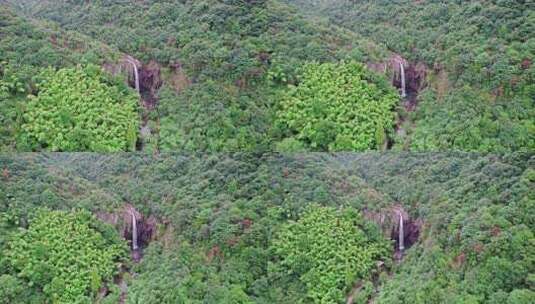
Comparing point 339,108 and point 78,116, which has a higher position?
point 339,108

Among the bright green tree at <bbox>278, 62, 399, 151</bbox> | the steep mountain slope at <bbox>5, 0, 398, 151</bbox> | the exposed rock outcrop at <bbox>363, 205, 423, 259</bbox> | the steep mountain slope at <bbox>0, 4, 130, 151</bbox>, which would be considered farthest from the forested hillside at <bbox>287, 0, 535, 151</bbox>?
the steep mountain slope at <bbox>0, 4, 130, 151</bbox>

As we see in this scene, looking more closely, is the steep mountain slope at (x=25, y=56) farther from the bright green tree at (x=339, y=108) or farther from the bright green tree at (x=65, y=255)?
the bright green tree at (x=339, y=108)

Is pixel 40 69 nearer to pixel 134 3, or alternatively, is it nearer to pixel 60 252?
pixel 134 3

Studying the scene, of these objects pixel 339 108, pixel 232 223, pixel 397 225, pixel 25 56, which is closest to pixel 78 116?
pixel 25 56

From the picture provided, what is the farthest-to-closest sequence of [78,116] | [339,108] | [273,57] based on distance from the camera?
[273,57] < [339,108] < [78,116]

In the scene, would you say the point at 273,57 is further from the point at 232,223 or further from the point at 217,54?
the point at 232,223
